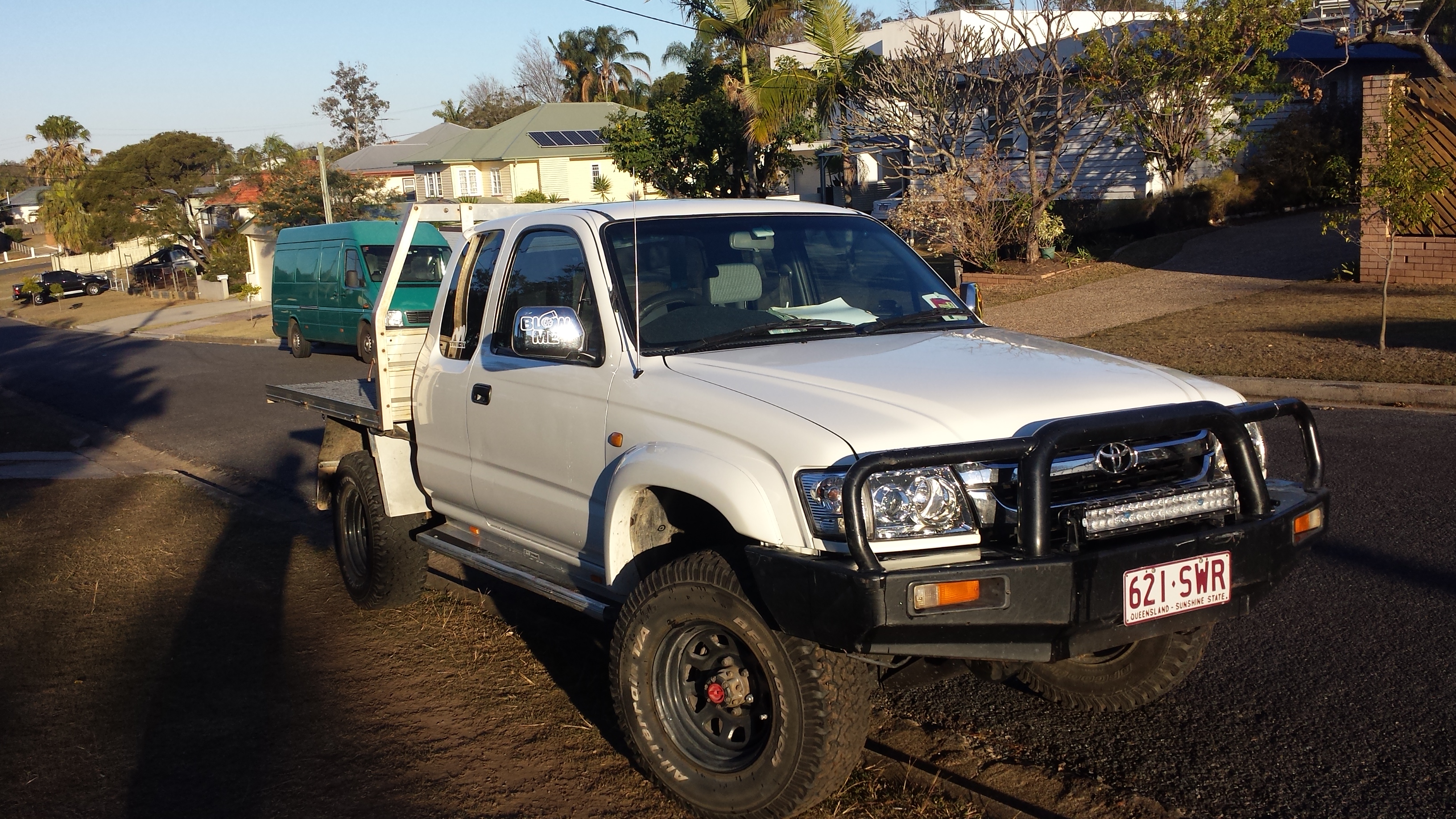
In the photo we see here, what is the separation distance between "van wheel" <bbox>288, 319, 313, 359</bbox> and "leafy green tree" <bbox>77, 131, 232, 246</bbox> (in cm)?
4052

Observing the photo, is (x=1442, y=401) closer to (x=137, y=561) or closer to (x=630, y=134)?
(x=137, y=561)

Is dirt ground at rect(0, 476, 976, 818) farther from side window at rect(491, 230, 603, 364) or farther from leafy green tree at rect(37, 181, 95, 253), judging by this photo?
leafy green tree at rect(37, 181, 95, 253)

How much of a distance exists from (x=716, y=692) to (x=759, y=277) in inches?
68.8

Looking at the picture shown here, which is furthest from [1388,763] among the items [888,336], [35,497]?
[35,497]

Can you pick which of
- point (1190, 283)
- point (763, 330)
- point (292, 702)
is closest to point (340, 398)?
point (292, 702)

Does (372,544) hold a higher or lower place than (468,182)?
lower

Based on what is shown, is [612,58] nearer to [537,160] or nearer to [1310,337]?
[537,160]

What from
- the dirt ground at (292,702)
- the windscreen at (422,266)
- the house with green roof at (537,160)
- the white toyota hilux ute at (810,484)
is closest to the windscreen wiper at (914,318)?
the white toyota hilux ute at (810,484)

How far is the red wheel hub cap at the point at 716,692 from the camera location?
12.0ft

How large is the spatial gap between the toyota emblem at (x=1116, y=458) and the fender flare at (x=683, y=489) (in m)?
0.94

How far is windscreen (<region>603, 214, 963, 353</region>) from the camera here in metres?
4.42

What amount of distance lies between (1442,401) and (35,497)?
11.5 metres

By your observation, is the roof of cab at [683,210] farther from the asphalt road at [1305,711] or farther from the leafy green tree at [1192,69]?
the leafy green tree at [1192,69]

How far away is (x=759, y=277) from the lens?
470cm
